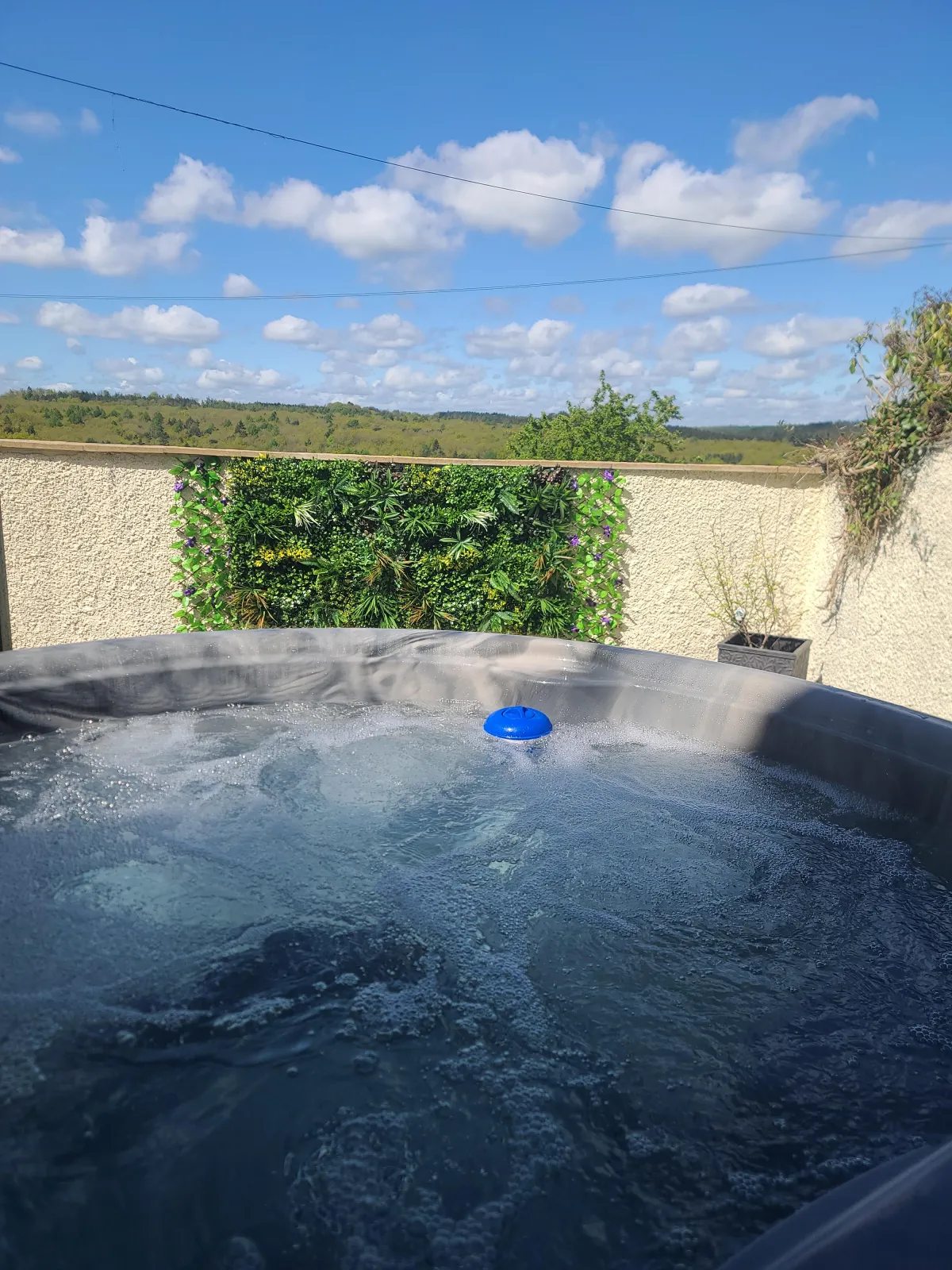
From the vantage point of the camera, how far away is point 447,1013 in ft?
5.87

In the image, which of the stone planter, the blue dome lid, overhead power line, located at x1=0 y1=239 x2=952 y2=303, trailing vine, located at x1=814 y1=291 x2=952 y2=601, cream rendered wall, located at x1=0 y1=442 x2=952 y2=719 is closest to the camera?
the blue dome lid

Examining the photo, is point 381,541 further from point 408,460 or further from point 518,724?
point 518,724

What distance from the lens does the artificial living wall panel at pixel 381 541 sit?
16.4ft

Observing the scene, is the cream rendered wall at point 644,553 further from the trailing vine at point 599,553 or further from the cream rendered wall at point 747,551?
the trailing vine at point 599,553

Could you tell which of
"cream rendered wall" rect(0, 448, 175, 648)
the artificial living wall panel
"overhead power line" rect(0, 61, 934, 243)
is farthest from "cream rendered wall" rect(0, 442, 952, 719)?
"overhead power line" rect(0, 61, 934, 243)

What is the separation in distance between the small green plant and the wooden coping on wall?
1.28 feet

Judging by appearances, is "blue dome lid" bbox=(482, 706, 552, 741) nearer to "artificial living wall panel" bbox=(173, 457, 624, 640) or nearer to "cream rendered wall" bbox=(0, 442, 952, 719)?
"artificial living wall panel" bbox=(173, 457, 624, 640)

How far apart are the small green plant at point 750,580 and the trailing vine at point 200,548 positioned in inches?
130

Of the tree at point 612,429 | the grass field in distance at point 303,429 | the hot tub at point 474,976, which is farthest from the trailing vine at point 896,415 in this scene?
the tree at point 612,429

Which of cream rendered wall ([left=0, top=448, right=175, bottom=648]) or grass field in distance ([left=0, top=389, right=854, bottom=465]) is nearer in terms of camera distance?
cream rendered wall ([left=0, top=448, right=175, bottom=648])

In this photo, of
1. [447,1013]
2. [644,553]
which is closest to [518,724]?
[447,1013]

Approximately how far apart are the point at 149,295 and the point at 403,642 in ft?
62.7

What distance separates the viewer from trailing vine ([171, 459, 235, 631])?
5031 millimetres

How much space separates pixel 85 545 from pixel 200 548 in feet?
2.48
